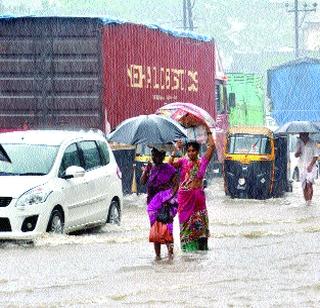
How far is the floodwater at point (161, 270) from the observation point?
11023mm

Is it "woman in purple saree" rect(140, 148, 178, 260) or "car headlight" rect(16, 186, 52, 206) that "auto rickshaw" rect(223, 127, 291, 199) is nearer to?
"car headlight" rect(16, 186, 52, 206)

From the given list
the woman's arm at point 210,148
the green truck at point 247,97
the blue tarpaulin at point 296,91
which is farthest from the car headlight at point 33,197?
the blue tarpaulin at point 296,91

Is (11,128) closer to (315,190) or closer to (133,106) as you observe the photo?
(133,106)

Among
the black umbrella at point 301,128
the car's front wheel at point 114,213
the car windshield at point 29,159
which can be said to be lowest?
the car's front wheel at point 114,213

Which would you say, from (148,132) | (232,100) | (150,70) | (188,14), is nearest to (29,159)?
(148,132)

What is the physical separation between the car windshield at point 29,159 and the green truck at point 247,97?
87.4 ft

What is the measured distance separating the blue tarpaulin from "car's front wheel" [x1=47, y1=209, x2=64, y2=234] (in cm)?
3656

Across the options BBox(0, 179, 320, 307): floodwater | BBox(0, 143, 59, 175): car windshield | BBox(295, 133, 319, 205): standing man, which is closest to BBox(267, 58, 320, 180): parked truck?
BBox(295, 133, 319, 205): standing man

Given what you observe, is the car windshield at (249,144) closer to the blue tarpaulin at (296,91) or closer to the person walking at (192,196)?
the person walking at (192,196)

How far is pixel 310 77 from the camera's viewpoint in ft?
172

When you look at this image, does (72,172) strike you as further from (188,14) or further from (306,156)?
(188,14)

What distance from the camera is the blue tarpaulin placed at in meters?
52.3

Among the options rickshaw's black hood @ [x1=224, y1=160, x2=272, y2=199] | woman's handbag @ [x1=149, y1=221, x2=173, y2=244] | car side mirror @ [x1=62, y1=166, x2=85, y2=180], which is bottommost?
rickshaw's black hood @ [x1=224, y1=160, x2=272, y2=199]

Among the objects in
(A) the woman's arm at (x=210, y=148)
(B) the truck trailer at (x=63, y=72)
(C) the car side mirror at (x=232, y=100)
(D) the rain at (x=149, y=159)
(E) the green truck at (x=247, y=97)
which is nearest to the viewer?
(D) the rain at (x=149, y=159)
